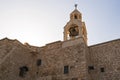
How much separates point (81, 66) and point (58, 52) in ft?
11.9

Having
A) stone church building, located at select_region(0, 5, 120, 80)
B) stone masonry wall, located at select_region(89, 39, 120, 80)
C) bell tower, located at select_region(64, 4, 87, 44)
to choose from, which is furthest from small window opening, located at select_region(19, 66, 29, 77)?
stone masonry wall, located at select_region(89, 39, 120, 80)

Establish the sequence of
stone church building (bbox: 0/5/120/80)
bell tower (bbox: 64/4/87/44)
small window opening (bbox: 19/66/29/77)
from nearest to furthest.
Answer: stone church building (bbox: 0/5/120/80), small window opening (bbox: 19/66/29/77), bell tower (bbox: 64/4/87/44)

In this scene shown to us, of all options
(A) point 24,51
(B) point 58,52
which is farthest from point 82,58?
Answer: (A) point 24,51

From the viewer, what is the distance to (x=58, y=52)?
65.7 ft

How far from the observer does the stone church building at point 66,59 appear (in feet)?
57.4

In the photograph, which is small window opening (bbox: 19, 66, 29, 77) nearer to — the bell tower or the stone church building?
the stone church building

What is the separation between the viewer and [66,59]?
61.9 ft

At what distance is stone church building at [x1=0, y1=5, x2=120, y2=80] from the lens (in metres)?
17.5

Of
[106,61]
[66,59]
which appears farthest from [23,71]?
[106,61]

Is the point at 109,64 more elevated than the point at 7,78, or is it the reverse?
the point at 109,64

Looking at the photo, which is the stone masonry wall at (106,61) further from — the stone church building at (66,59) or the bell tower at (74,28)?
the bell tower at (74,28)

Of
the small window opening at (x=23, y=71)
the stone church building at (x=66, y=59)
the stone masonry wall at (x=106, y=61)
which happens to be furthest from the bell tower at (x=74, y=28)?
the small window opening at (x=23, y=71)

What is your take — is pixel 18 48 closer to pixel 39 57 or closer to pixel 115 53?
pixel 39 57

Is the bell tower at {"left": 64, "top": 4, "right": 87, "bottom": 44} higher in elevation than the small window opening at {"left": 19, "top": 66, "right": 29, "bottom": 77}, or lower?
higher
